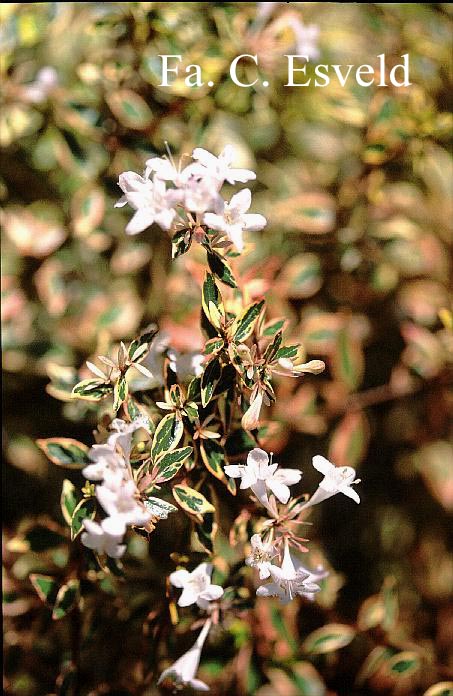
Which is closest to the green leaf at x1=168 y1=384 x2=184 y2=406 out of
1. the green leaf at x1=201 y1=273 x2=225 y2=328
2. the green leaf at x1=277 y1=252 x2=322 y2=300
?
the green leaf at x1=201 y1=273 x2=225 y2=328

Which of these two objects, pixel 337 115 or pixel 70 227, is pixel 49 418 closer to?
pixel 70 227

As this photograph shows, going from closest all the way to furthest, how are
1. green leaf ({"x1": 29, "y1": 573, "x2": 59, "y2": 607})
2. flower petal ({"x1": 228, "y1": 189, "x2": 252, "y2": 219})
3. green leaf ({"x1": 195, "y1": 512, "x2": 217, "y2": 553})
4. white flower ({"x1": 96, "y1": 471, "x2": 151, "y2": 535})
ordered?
white flower ({"x1": 96, "y1": 471, "x2": 151, "y2": 535}) → flower petal ({"x1": 228, "y1": 189, "x2": 252, "y2": 219}) → green leaf ({"x1": 195, "y1": 512, "x2": 217, "y2": 553}) → green leaf ({"x1": 29, "y1": 573, "x2": 59, "y2": 607})

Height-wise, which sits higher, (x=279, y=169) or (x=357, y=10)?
(x=357, y=10)

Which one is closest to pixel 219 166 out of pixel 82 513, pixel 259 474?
pixel 259 474

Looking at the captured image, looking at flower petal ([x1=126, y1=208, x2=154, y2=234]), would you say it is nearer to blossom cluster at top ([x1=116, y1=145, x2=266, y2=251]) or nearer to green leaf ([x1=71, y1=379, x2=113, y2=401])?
blossom cluster at top ([x1=116, y1=145, x2=266, y2=251])

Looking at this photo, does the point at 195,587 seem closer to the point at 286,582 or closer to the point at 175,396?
the point at 286,582

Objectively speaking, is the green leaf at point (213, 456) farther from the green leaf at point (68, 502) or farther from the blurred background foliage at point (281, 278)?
the blurred background foliage at point (281, 278)

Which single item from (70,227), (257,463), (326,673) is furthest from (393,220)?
(326,673)
